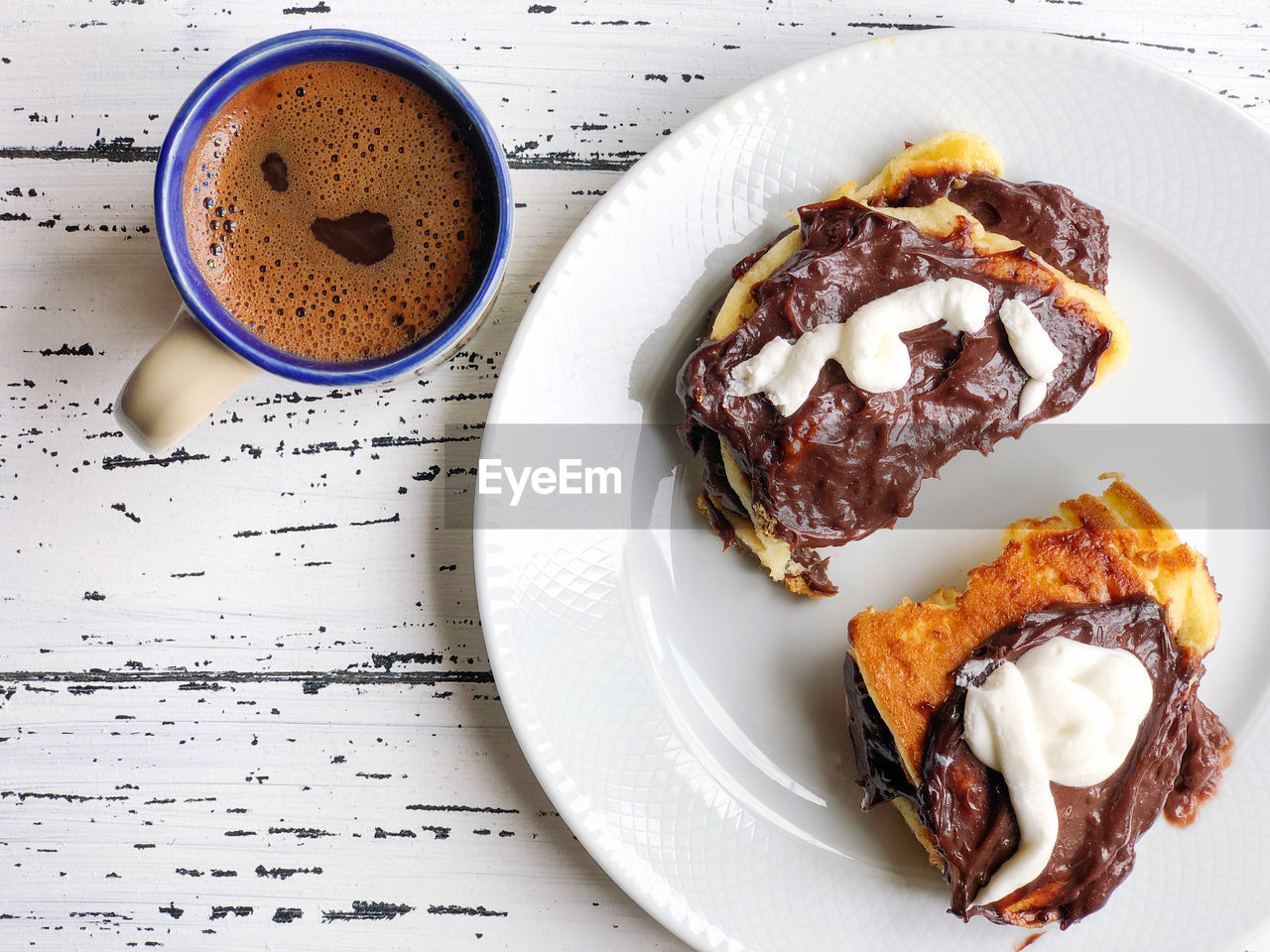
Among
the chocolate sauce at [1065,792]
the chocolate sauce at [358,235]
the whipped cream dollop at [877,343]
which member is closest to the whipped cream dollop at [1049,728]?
the chocolate sauce at [1065,792]

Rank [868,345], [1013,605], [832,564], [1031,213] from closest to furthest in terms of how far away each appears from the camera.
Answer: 1. [868,345]
2. [1013,605]
3. [1031,213]
4. [832,564]

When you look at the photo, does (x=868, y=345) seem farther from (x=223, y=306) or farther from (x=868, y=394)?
(x=223, y=306)

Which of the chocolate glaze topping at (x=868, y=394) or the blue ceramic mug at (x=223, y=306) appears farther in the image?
the chocolate glaze topping at (x=868, y=394)

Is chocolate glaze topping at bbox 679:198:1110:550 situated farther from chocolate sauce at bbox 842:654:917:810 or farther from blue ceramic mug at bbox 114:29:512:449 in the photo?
blue ceramic mug at bbox 114:29:512:449

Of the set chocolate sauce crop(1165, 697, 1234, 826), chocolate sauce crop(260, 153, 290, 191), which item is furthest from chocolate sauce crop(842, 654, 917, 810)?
chocolate sauce crop(260, 153, 290, 191)

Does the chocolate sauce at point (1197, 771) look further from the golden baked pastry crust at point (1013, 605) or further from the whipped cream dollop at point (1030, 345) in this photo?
the whipped cream dollop at point (1030, 345)

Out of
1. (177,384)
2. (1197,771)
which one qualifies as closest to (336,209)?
(177,384)

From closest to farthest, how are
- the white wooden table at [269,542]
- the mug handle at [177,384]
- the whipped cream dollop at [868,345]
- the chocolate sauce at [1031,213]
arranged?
the mug handle at [177,384] → the whipped cream dollop at [868,345] → the chocolate sauce at [1031,213] → the white wooden table at [269,542]
